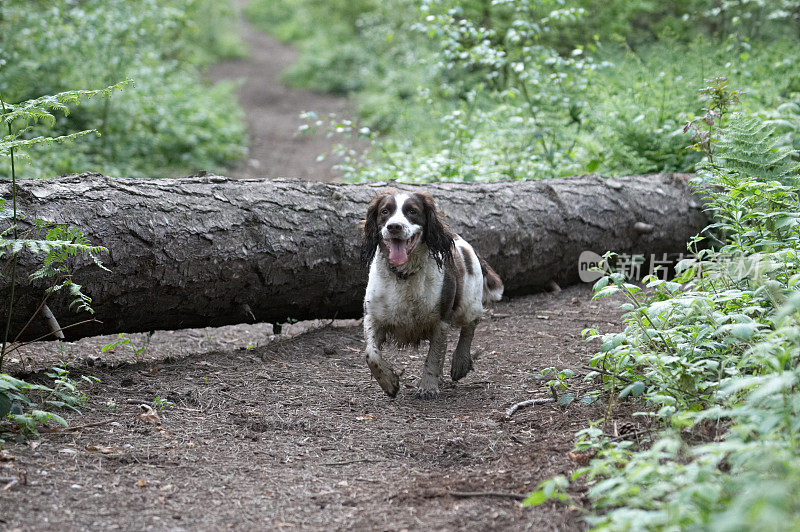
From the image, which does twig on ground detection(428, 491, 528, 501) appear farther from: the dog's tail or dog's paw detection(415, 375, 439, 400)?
the dog's tail

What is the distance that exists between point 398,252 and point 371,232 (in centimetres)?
35

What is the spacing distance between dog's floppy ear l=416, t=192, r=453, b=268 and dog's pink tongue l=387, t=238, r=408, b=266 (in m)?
0.25

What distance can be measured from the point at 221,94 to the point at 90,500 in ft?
49.9

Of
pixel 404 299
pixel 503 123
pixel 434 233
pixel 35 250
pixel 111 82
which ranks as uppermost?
pixel 111 82

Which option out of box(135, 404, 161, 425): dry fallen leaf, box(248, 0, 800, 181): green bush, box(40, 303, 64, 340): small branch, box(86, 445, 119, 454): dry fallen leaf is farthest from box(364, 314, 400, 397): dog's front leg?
box(248, 0, 800, 181): green bush

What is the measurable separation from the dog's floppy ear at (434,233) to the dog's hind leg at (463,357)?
2.09 ft

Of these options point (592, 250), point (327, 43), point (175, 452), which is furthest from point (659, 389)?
point (327, 43)

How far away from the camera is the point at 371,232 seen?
541 cm

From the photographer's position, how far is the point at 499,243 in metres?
7.38

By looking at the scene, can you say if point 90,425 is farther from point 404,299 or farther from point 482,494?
point 482,494

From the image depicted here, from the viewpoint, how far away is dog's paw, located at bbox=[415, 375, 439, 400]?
5301 millimetres

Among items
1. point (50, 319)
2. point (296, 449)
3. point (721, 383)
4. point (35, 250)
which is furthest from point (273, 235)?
point (721, 383)

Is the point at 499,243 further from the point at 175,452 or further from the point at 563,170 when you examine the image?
the point at 175,452

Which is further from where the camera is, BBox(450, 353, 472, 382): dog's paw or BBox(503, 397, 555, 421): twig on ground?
BBox(450, 353, 472, 382): dog's paw
